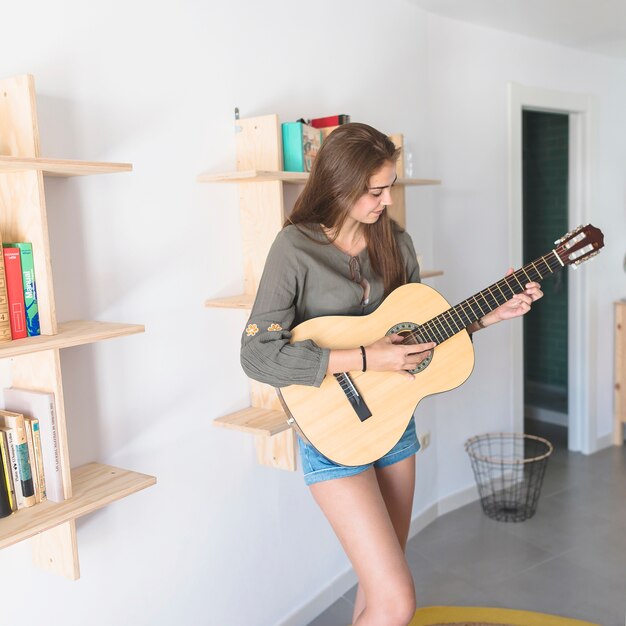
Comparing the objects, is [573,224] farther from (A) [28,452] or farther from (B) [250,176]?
(A) [28,452]

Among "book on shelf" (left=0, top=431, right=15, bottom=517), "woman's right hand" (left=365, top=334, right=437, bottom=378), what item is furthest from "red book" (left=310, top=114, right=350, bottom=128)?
"book on shelf" (left=0, top=431, right=15, bottom=517)

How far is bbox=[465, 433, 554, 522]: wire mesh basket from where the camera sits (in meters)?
3.41

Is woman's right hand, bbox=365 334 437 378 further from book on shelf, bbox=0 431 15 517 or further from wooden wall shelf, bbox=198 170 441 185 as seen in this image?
book on shelf, bbox=0 431 15 517

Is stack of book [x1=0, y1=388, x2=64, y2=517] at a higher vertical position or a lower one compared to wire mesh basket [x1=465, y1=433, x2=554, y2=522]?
higher

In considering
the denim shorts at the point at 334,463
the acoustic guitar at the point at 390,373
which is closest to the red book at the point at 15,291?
the acoustic guitar at the point at 390,373

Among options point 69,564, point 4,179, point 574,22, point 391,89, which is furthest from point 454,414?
point 4,179

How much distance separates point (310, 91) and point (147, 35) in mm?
722

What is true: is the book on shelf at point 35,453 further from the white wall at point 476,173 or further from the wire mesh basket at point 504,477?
the wire mesh basket at point 504,477

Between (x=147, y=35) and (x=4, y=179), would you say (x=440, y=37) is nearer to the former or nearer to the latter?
(x=147, y=35)

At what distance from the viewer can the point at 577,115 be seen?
405cm

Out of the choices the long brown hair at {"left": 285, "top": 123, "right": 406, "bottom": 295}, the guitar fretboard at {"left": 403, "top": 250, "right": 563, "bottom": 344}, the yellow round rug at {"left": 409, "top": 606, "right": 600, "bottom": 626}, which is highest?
the long brown hair at {"left": 285, "top": 123, "right": 406, "bottom": 295}

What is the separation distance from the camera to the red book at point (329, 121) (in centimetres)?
232

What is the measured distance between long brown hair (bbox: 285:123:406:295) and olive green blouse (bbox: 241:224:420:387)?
5 cm

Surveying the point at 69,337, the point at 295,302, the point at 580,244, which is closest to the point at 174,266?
the point at 295,302
